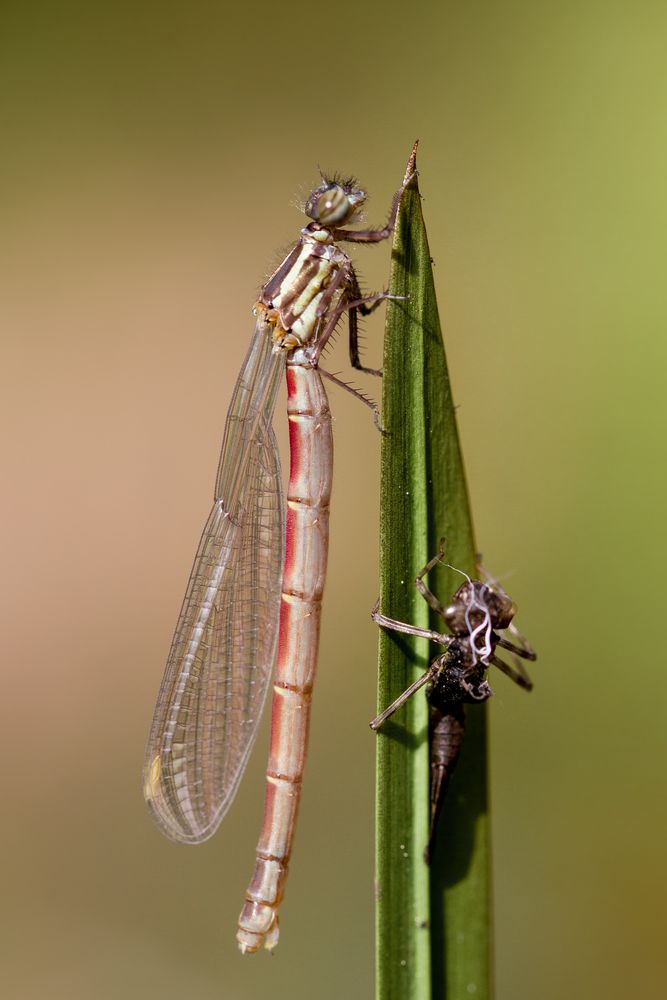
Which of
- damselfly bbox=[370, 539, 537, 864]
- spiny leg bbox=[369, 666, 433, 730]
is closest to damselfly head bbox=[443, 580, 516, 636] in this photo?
damselfly bbox=[370, 539, 537, 864]

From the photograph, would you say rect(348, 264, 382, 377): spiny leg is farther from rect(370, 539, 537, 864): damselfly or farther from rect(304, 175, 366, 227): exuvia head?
rect(370, 539, 537, 864): damselfly

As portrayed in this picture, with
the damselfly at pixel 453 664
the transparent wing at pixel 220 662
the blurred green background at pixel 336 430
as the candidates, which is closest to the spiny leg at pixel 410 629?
the damselfly at pixel 453 664

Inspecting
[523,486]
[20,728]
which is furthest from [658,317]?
[20,728]

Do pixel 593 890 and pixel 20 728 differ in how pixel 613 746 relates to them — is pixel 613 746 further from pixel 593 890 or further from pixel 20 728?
pixel 20 728

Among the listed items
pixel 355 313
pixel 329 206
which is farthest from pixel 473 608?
pixel 329 206

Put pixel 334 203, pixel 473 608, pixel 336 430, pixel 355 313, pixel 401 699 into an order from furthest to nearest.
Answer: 1. pixel 336 430
2. pixel 355 313
3. pixel 334 203
4. pixel 473 608
5. pixel 401 699

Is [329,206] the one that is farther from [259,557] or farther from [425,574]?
[425,574]

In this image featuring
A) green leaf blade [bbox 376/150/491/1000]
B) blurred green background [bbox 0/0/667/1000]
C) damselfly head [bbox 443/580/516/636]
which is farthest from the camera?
blurred green background [bbox 0/0/667/1000]

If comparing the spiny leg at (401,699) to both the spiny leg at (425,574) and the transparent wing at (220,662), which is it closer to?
the spiny leg at (425,574)
